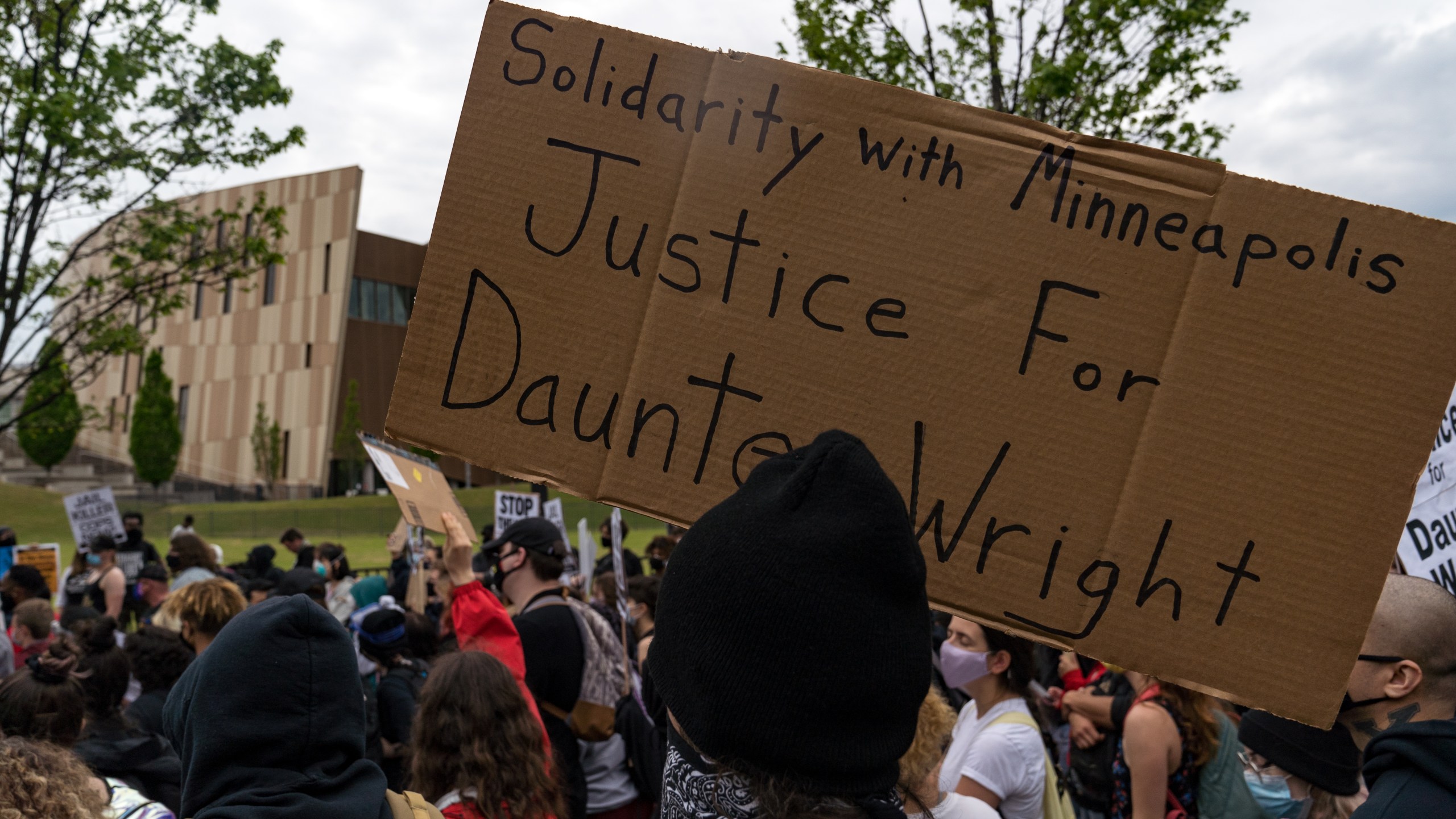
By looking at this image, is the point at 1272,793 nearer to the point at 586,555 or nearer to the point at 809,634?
the point at 809,634

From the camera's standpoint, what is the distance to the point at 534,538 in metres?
5.25

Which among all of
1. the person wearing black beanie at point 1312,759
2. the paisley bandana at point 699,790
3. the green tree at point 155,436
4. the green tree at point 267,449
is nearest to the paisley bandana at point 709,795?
the paisley bandana at point 699,790

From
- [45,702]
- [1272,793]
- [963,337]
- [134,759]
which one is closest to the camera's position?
[963,337]

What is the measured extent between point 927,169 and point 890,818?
4.15 feet

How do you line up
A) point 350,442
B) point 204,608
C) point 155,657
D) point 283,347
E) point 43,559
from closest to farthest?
1. point 155,657
2. point 204,608
3. point 43,559
4. point 350,442
5. point 283,347

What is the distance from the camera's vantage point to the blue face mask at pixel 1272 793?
13.8 ft

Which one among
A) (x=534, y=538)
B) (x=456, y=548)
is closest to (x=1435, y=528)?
(x=456, y=548)

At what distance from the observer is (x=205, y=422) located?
54.4 m

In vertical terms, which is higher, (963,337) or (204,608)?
(963,337)

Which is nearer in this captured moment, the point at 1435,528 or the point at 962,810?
the point at 962,810

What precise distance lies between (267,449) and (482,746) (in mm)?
50740

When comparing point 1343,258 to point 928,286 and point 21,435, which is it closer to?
point 928,286

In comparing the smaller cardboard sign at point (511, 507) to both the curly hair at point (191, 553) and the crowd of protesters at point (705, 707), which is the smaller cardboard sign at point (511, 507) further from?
the crowd of protesters at point (705, 707)

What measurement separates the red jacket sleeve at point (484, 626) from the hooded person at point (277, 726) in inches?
77.0
